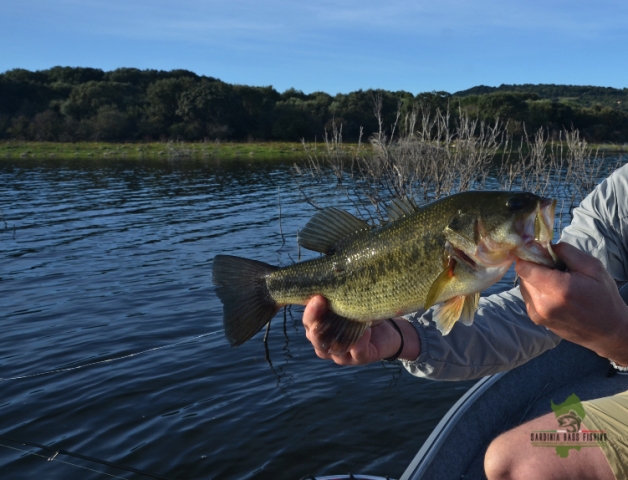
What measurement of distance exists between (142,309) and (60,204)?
15.6m

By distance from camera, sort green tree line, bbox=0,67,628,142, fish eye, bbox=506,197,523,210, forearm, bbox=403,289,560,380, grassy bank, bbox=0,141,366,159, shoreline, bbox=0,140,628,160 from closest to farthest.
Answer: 1. fish eye, bbox=506,197,523,210
2. forearm, bbox=403,289,560,380
3. shoreline, bbox=0,140,628,160
4. grassy bank, bbox=0,141,366,159
5. green tree line, bbox=0,67,628,142

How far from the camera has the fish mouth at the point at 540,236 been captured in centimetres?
209

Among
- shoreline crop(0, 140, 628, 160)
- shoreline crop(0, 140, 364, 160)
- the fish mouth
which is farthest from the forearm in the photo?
shoreline crop(0, 140, 364, 160)

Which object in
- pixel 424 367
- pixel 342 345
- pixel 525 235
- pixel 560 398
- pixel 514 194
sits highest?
pixel 514 194

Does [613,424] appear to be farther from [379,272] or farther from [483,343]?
[379,272]

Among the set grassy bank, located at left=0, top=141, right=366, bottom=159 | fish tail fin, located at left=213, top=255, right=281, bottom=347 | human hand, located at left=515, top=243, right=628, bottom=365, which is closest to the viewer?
human hand, located at left=515, top=243, right=628, bottom=365

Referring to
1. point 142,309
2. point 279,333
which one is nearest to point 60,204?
point 142,309

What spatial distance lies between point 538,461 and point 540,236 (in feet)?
4.39

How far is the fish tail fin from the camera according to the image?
2.89 m

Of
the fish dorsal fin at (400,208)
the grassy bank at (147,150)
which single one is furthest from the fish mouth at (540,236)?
the grassy bank at (147,150)

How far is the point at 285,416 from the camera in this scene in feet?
23.2

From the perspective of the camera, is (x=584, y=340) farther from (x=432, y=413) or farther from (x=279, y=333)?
(x=279, y=333)

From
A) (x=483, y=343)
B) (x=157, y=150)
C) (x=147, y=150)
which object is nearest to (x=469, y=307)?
(x=483, y=343)

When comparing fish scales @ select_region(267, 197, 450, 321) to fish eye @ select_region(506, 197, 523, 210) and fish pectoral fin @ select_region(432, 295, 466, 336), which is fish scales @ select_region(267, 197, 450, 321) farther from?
fish eye @ select_region(506, 197, 523, 210)
